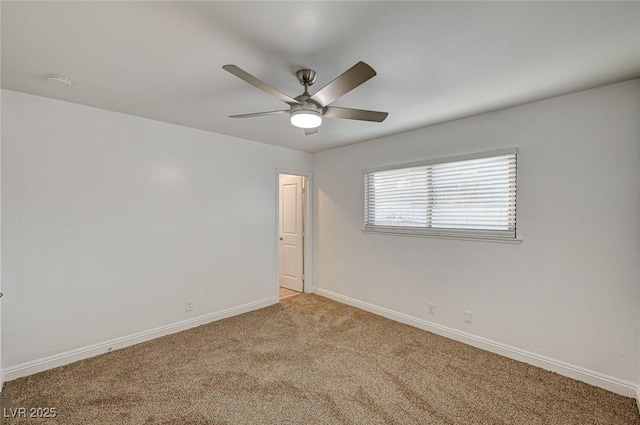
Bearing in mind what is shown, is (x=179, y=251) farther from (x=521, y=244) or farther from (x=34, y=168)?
(x=521, y=244)

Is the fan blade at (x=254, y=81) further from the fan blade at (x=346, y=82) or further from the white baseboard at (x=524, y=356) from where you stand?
the white baseboard at (x=524, y=356)

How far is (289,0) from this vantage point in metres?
1.34

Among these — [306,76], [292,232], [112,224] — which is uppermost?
[306,76]

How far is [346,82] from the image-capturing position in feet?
5.25

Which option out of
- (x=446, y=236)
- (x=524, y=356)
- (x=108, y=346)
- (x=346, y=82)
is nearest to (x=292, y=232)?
(x=446, y=236)

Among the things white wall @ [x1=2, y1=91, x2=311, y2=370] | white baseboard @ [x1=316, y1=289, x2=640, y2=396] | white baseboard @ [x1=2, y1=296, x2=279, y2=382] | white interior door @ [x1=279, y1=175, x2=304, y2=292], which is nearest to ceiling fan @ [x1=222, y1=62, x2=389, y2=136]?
white wall @ [x1=2, y1=91, x2=311, y2=370]

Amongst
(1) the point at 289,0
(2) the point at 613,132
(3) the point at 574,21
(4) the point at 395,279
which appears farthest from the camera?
(4) the point at 395,279

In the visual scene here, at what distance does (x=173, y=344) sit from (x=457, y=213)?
342 centimetres

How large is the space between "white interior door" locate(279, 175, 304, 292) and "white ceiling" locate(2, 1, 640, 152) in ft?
8.29

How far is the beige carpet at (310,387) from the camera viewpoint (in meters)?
1.98

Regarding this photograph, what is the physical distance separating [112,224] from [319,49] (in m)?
2.68

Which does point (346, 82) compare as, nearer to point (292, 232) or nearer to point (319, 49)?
point (319, 49)

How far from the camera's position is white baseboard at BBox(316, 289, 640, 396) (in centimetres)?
222

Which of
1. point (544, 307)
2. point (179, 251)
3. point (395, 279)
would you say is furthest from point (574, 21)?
point (179, 251)
